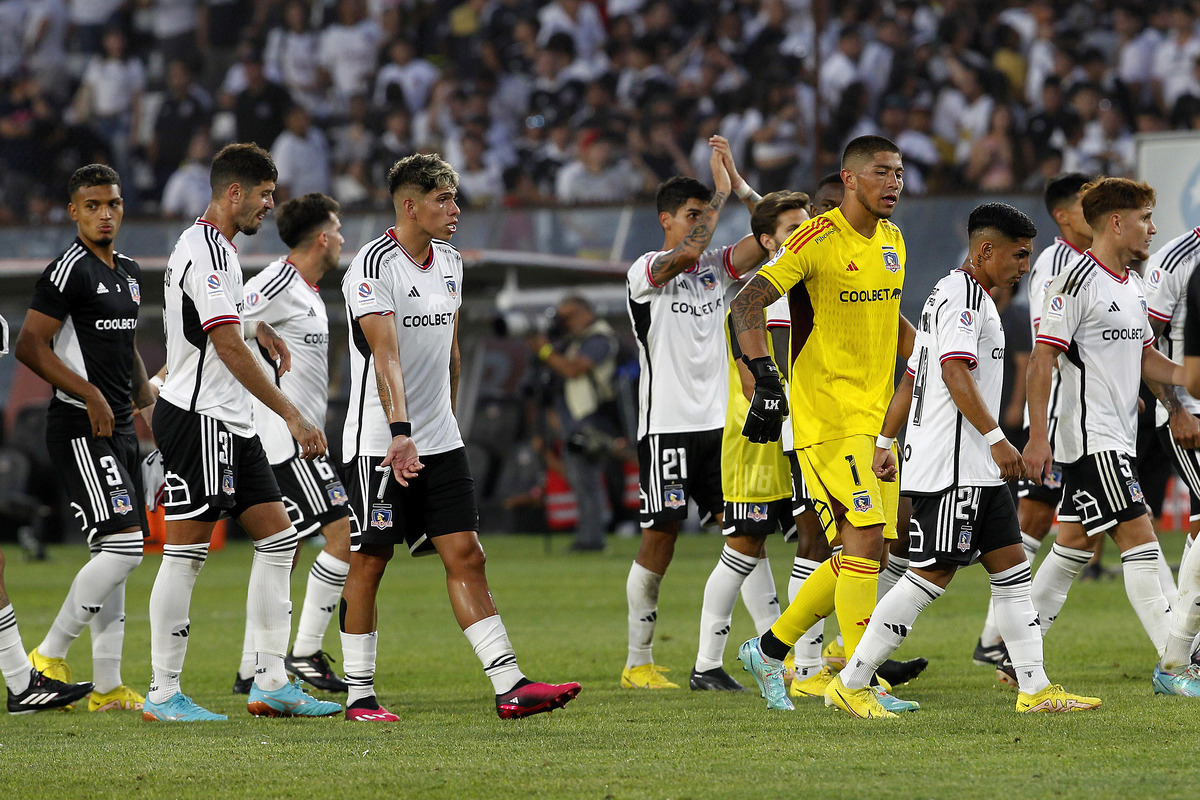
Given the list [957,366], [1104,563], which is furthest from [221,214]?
[1104,563]

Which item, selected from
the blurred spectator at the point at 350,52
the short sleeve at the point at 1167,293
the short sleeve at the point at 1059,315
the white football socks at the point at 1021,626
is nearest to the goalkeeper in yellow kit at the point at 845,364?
the white football socks at the point at 1021,626

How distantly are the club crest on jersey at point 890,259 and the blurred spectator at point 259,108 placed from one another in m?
15.8

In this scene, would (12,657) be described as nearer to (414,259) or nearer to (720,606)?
(414,259)

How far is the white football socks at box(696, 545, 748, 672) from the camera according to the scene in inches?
284

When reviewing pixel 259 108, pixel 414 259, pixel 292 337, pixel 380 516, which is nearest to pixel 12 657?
pixel 380 516

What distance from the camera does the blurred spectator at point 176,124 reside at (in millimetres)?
21438

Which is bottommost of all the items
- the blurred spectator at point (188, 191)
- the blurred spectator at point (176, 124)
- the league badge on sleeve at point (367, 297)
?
the league badge on sleeve at point (367, 297)

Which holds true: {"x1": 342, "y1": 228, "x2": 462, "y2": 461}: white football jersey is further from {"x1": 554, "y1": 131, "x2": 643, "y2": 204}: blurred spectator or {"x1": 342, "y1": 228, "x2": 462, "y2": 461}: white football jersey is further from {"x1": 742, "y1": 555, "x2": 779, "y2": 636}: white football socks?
{"x1": 554, "y1": 131, "x2": 643, "y2": 204}: blurred spectator

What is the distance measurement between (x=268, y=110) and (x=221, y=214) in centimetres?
1519

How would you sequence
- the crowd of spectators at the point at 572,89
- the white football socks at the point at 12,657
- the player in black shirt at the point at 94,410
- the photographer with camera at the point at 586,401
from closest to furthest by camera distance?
the white football socks at the point at 12,657, the player in black shirt at the point at 94,410, the photographer with camera at the point at 586,401, the crowd of spectators at the point at 572,89

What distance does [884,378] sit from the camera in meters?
6.22

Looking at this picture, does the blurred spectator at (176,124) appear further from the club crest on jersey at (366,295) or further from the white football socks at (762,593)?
the club crest on jersey at (366,295)

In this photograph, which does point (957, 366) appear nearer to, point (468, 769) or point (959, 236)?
point (468, 769)

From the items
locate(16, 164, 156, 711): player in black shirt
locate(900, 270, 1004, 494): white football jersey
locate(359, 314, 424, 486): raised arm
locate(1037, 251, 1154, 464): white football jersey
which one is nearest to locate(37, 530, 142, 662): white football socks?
locate(16, 164, 156, 711): player in black shirt
